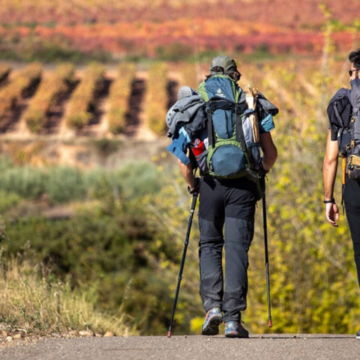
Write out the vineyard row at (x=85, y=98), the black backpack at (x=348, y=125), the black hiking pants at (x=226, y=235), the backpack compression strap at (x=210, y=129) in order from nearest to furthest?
the black backpack at (x=348, y=125)
the backpack compression strap at (x=210, y=129)
the black hiking pants at (x=226, y=235)
the vineyard row at (x=85, y=98)

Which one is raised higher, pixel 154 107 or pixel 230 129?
pixel 154 107

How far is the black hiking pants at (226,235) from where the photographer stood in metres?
5.92

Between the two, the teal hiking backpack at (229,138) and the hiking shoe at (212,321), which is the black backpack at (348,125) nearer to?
the teal hiking backpack at (229,138)

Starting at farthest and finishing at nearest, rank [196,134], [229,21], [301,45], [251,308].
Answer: [229,21] < [301,45] < [251,308] < [196,134]

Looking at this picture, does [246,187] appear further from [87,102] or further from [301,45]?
[301,45]

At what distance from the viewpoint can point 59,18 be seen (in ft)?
192

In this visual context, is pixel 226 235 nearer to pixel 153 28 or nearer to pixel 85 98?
pixel 85 98

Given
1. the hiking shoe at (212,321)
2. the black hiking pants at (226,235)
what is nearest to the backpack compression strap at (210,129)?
the black hiking pants at (226,235)

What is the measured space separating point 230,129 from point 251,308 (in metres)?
6.48

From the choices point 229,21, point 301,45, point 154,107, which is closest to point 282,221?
point 154,107

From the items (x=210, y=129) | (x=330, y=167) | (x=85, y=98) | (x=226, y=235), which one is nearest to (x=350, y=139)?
(x=330, y=167)

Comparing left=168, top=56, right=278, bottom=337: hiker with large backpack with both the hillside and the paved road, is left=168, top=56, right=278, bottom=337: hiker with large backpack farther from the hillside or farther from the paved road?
the hillside

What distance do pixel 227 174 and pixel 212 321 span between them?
1.00m

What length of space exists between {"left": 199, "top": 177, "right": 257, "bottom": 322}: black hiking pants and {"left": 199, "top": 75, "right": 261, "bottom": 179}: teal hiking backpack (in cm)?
15
